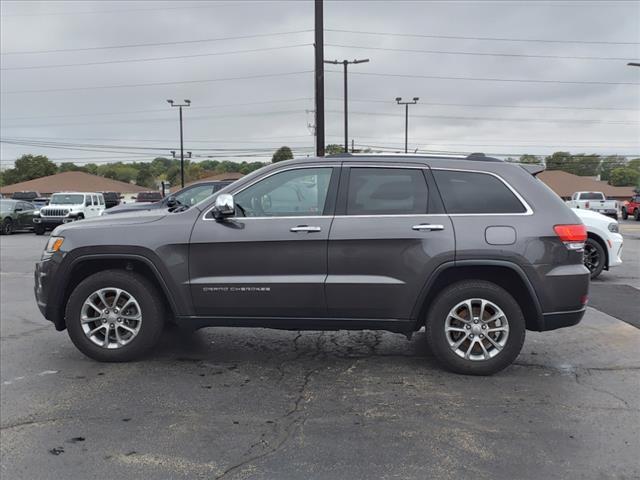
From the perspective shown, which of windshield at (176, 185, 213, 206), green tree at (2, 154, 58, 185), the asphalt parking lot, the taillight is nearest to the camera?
the asphalt parking lot

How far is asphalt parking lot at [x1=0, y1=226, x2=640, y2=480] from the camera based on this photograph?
309 cm

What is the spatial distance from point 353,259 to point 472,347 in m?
1.25

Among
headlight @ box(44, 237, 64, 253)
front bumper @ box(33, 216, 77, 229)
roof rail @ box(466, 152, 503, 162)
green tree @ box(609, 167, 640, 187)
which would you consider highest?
green tree @ box(609, 167, 640, 187)

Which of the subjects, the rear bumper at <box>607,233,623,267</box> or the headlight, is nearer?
the headlight

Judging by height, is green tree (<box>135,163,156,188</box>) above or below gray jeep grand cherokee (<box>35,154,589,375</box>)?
above

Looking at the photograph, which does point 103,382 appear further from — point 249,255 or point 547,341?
point 547,341

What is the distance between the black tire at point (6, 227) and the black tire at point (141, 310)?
20.5 metres

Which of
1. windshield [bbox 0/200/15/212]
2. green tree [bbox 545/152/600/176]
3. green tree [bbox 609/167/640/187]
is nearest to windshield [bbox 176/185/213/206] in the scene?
windshield [bbox 0/200/15/212]

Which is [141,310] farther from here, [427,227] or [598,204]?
[598,204]

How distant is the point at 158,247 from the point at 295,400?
5.84 feet

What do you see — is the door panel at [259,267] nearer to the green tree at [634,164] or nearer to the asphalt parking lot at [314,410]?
the asphalt parking lot at [314,410]

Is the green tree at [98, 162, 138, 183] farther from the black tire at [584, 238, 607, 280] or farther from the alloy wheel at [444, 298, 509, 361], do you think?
the alloy wheel at [444, 298, 509, 361]

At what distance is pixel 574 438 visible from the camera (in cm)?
339

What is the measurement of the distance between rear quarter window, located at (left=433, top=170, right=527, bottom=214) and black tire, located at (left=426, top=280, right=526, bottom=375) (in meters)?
0.63
